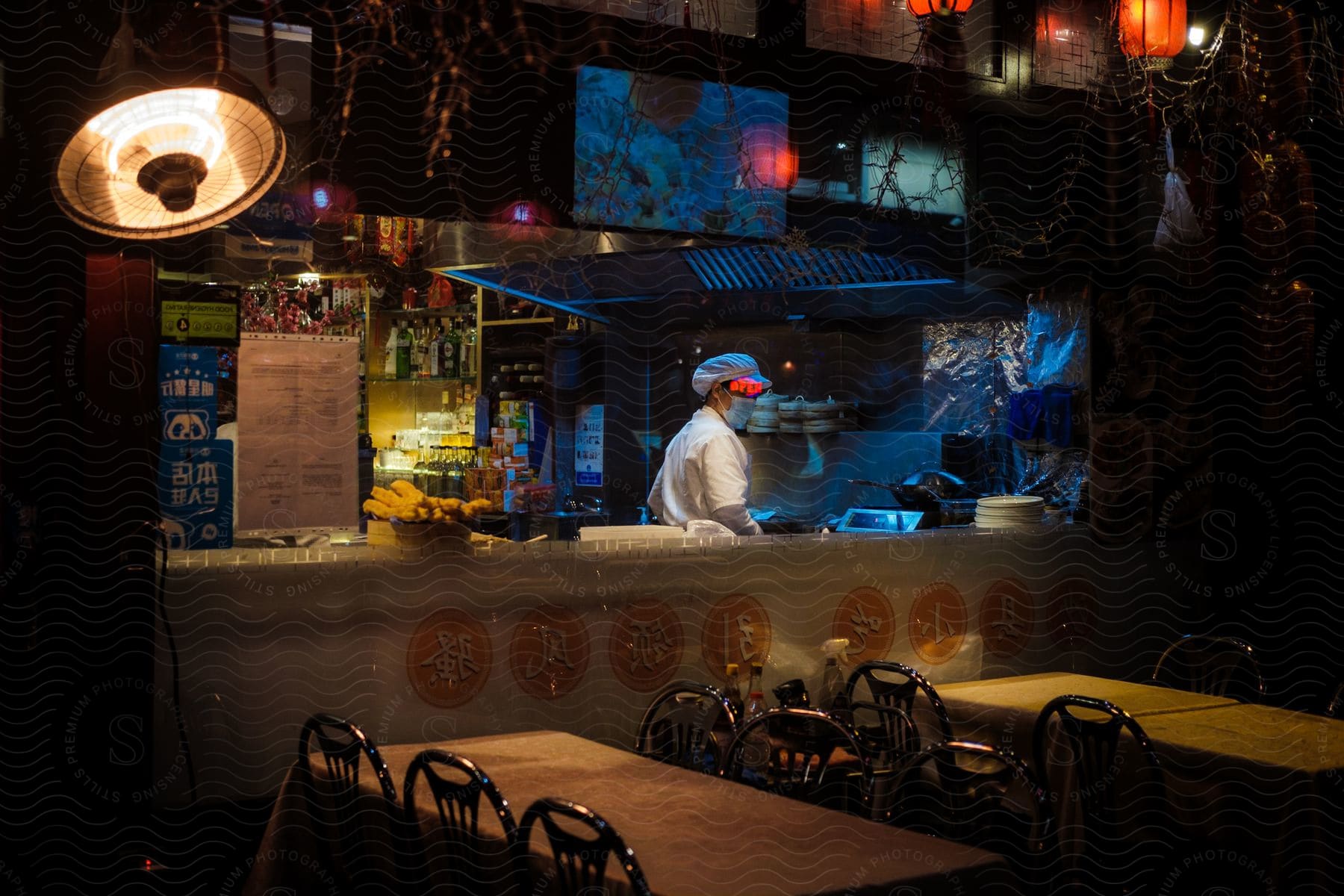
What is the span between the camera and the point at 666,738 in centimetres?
377

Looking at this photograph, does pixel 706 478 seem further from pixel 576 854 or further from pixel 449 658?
pixel 576 854

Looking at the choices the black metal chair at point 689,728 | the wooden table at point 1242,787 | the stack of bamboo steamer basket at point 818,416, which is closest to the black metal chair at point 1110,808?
the wooden table at point 1242,787

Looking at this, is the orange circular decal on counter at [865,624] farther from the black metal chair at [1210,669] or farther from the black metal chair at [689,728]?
the black metal chair at [1210,669]

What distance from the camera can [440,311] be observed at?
6703 mm

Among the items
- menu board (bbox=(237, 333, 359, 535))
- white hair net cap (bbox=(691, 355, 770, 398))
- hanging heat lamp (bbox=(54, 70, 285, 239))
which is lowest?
menu board (bbox=(237, 333, 359, 535))

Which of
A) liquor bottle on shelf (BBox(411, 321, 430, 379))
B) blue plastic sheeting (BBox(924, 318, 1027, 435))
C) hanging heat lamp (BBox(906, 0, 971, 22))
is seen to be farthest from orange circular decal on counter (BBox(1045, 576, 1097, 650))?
liquor bottle on shelf (BBox(411, 321, 430, 379))

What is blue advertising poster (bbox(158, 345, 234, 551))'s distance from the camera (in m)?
3.55

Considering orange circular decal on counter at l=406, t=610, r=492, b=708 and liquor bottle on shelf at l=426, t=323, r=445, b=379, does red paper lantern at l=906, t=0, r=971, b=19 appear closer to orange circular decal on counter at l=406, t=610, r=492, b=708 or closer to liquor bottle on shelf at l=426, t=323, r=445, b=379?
orange circular decal on counter at l=406, t=610, r=492, b=708

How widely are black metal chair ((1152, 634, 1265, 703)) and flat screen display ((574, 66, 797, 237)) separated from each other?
2.16 meters

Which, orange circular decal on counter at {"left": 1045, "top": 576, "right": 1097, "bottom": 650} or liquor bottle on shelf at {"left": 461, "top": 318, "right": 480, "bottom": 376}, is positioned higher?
liquor bottle on shelf at {"left": 461, "top": 318, "right": 480, "bottom": 376}

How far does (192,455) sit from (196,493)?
109 millimetres

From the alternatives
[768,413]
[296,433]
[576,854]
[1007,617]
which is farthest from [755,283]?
[576,854]

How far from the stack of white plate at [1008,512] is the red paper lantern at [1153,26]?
177 cm

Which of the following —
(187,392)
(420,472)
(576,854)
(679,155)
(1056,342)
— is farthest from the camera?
(420,472)
